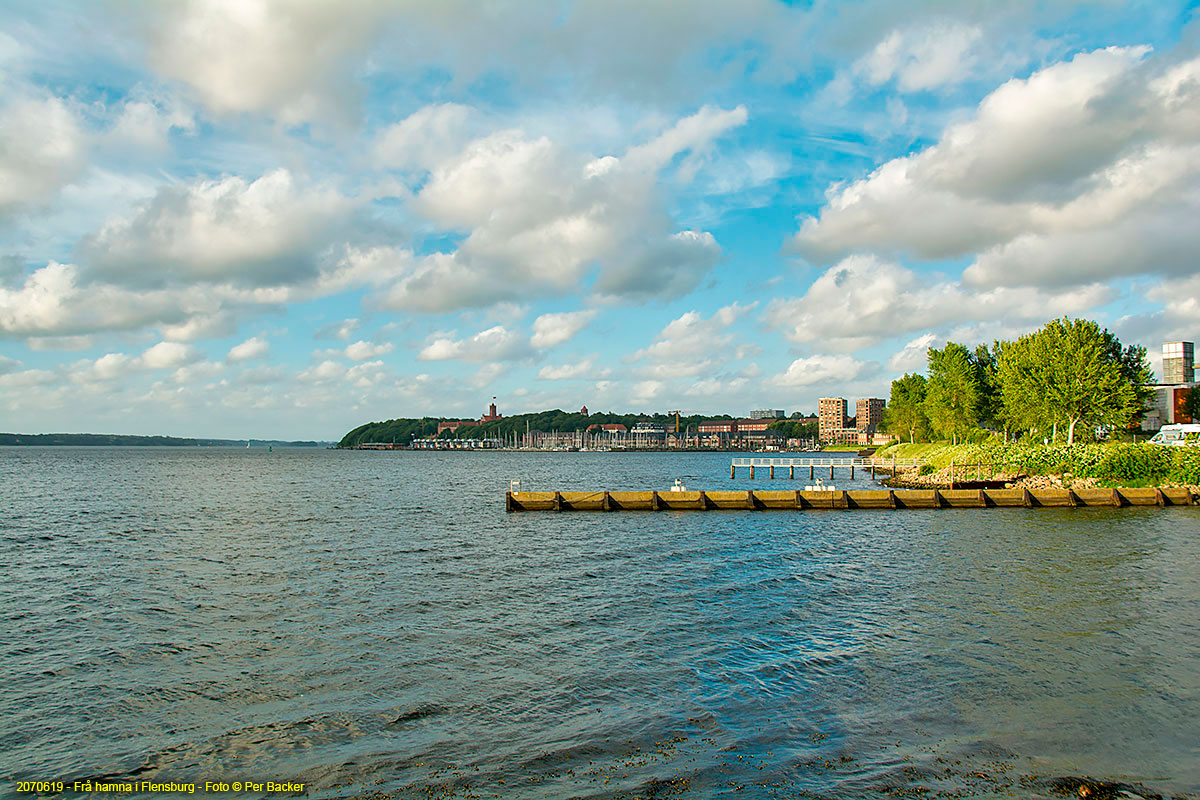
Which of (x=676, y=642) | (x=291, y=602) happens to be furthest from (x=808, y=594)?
(x=291, y=602)

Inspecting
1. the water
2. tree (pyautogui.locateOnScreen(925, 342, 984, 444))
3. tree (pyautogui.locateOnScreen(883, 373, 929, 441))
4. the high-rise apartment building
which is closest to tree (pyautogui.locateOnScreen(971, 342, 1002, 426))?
tree (pyautogui.locateOnScreen(925, 342, 984, 444))

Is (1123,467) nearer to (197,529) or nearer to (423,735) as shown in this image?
(423,735)

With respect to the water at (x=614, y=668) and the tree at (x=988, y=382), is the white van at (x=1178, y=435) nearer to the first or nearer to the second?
the tree at (x=988, y=382)

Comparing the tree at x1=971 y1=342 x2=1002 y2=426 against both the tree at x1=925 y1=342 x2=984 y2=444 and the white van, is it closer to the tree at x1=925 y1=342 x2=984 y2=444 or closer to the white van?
the tree at x1=925 y1=342 x2=984 y2=444

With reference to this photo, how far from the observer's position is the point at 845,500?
6041 centimetres

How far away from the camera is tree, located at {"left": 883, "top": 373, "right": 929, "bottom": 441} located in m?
133

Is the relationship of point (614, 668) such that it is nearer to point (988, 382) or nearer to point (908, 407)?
point (988, 382)

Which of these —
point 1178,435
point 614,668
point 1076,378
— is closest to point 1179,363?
point 1178,435

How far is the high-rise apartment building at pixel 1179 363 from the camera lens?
117438 millimetres

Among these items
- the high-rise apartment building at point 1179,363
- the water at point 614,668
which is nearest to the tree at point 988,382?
the high-rise apartment building at point 1179,363

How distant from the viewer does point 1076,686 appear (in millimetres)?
15992

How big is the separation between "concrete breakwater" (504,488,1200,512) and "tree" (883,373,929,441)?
6932cm

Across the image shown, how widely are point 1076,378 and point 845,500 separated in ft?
109

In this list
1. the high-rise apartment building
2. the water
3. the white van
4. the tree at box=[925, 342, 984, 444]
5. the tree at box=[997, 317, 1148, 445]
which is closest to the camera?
the water
